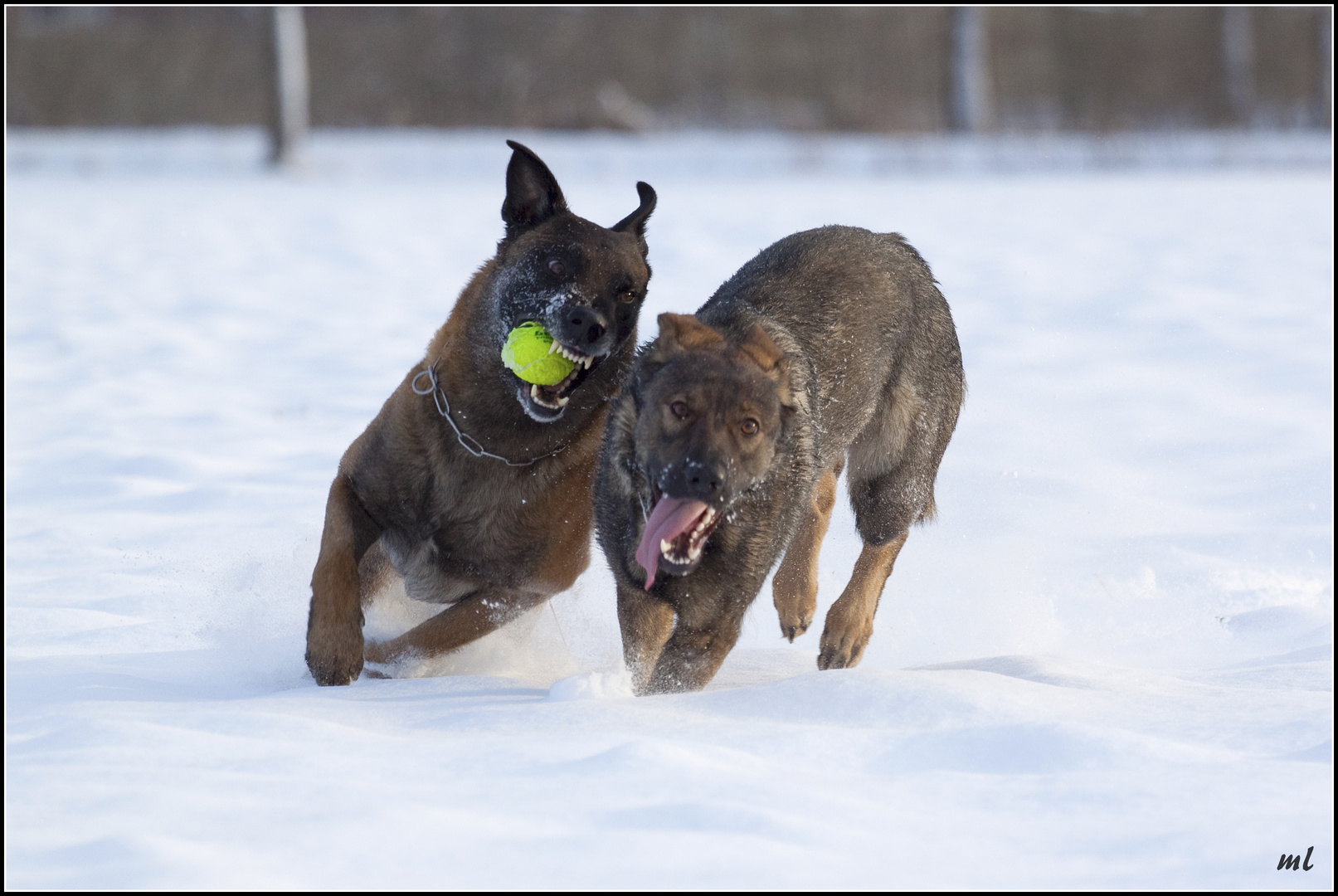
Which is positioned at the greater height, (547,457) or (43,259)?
(547,457)

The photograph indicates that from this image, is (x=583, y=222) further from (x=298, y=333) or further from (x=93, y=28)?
(x=93, y=28)

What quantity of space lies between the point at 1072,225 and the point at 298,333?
856cm

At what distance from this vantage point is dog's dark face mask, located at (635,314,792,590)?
392 centimetres

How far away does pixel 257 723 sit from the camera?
10.9 ft

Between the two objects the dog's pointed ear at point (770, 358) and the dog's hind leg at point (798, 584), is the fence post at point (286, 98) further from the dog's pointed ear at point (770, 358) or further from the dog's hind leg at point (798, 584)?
the dog's pointed ear at point (770, 358)

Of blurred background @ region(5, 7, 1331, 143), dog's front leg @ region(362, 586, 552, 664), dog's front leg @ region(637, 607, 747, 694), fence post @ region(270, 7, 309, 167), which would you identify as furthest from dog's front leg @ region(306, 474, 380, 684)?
blurred background @ region(5, 7, 1331, 143)

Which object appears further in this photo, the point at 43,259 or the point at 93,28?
the point at 93,28

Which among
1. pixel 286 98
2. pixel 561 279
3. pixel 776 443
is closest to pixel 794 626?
pixel 776 443

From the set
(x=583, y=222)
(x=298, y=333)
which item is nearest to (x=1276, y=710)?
(x=583, y=222)

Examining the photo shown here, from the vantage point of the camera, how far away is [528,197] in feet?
16.8

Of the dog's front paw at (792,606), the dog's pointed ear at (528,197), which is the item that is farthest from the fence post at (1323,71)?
the dog's pointed ear at (528,197)

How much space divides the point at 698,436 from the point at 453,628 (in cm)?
133

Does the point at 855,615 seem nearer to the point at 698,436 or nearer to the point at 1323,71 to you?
the point at 698,436

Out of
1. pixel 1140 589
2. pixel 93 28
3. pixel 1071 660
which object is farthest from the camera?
pixel 93 28
